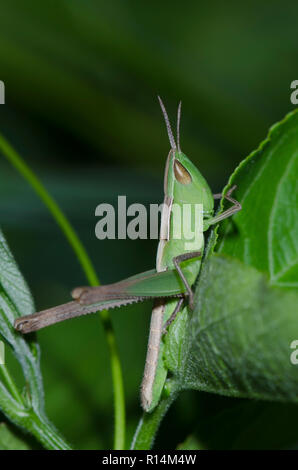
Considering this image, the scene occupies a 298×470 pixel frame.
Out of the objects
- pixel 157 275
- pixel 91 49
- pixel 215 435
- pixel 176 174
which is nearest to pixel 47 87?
pixel 91 49

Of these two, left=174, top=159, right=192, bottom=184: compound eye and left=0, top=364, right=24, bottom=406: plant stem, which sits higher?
left=174, top=159, right=192, bottom=184: compound eye

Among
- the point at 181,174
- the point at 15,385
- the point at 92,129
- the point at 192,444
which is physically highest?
the point at 92,129

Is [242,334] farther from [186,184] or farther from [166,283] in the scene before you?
[186,184]

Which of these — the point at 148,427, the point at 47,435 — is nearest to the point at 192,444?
the point at 148,427

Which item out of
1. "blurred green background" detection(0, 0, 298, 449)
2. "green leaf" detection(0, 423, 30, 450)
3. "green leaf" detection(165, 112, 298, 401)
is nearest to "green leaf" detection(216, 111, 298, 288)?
"green leaf" detection(165, 112, 298, 401)

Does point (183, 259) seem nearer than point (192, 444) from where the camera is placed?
No

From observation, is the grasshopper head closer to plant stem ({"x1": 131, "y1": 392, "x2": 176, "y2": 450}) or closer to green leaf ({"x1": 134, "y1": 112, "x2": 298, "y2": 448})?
green leaf ({"x1": 134, "y1": 112, "x2": 298, "y2": 448})

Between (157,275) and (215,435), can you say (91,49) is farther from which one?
(215,435)

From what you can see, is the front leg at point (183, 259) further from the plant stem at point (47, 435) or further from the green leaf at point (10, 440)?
the green leaf at point (10, 440)
